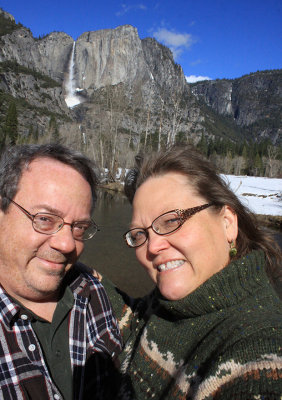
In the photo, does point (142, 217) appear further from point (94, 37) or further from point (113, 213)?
point (94, 37)

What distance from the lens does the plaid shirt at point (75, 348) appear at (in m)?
1.53

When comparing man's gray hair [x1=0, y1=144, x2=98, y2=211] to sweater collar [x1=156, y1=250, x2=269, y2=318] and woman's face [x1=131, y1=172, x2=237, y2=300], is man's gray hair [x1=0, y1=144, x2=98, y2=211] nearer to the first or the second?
woman's face [x1=131, y1=172, x2=237, y2=300]

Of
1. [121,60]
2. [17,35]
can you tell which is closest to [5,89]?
[17,35]

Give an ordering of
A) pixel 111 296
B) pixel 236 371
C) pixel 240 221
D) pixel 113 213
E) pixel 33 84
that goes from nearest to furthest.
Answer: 1. pixel 236 371
2. pixel 240 221
3. pixel 111 296
4. pixel 113 213
5. pixel 33 84

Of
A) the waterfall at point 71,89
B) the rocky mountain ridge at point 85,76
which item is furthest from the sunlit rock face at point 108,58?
the waterfall at point 71,89

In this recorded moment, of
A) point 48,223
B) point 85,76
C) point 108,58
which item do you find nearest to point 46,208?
point 48,223

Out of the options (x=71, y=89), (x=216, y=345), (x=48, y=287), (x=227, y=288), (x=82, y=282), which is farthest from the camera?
(x=71, y=89)

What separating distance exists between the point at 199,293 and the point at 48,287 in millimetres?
1079

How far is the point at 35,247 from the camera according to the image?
188 centimetres

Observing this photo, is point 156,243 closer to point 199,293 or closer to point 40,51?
point 199,293

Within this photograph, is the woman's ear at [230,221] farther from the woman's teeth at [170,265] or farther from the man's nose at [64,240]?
the man's nose at [64,240]

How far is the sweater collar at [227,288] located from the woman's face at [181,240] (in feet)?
0.41

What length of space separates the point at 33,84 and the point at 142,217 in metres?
121

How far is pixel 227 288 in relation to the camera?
1.42 m
